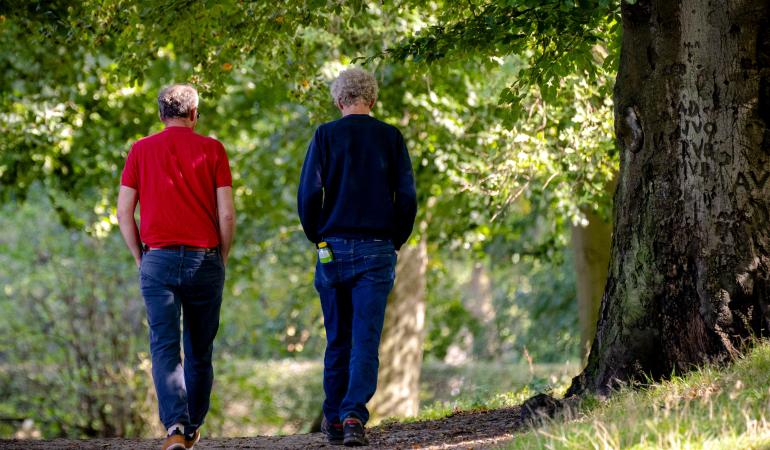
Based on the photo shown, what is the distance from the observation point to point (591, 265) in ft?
40.2

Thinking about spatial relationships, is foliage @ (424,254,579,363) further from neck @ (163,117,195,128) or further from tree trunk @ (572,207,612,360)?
neck @ (163,117,195,128)

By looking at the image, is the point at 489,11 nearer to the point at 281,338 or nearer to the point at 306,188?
the point at 306,188

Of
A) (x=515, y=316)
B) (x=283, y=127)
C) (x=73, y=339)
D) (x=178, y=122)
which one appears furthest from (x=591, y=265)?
(x=515, y=316)

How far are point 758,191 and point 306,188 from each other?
2.60m

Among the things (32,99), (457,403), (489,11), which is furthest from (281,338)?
(489,11)

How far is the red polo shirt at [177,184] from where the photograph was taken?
570 centimetres

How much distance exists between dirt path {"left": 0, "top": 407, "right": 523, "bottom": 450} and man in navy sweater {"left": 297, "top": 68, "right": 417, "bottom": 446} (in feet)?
1.61

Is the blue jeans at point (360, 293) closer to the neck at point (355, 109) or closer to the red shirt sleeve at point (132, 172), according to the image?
the neck at point (355, 109)

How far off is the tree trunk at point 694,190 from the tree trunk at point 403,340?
300 inches

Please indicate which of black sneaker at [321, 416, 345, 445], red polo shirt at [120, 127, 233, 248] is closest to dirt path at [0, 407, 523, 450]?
black sneaker at [321, 416, 345, 445]

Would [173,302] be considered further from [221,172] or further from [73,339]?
[73,339]

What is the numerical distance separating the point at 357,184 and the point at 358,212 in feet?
0.53

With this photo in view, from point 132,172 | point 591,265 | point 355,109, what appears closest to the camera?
point 132,172

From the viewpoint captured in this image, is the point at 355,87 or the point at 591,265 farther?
the point at 591,265
